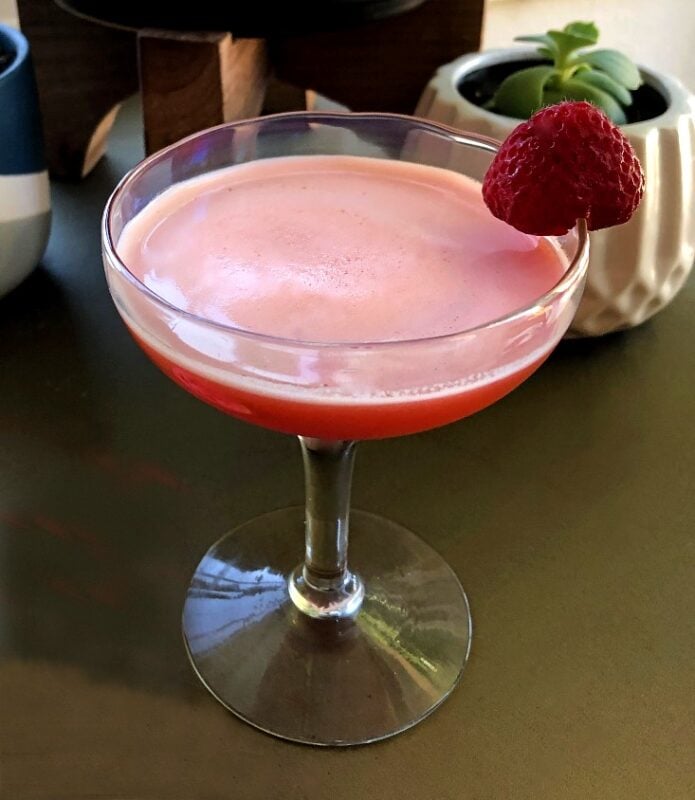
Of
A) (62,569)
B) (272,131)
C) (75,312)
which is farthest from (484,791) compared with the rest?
(75,312)

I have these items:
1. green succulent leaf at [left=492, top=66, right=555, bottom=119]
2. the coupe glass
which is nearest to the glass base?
the coupe glass

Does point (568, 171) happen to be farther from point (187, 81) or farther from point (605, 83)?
point (187, 81)

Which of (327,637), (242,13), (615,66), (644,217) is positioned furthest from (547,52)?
(327,637)

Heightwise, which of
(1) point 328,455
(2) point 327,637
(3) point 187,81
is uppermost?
(3) point 187,81

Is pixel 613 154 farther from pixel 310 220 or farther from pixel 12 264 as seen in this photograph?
pixel 12 264

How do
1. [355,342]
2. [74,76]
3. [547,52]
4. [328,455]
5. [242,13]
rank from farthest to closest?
[74,76] < [547,52] < [242,13] < [328,455] < [355,342]

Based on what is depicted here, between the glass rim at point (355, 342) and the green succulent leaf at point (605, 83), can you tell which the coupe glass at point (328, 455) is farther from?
the green succulent leaf at point (605, 83)
